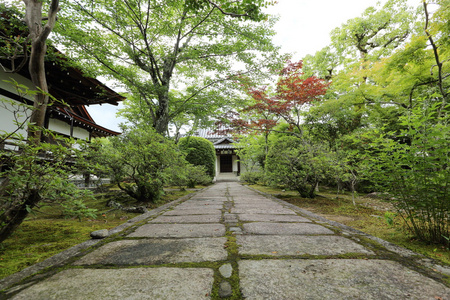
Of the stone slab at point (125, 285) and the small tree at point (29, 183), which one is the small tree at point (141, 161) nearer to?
the small tree at point (29, 183)

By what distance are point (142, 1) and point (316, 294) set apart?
603 cm

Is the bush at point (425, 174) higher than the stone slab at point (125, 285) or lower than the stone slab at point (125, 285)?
higher

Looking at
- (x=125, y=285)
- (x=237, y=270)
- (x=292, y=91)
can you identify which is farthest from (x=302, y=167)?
(x=125, y=285)

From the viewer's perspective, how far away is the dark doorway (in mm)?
20395

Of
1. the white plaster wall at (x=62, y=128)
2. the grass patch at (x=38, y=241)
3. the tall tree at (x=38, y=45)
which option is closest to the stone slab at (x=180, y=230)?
the grass patch at (x=38, y=241)

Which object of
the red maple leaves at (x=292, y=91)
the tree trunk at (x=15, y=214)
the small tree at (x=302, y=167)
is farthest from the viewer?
the red maple leaves at (x=292, y=91)

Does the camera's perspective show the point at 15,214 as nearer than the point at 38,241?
Yes

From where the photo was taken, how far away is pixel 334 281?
1.09 metres

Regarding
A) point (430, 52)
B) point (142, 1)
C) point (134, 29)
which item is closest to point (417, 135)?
point (430, 52)

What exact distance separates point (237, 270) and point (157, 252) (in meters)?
0.72

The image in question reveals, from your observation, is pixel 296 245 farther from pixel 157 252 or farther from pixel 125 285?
pixel 125 285

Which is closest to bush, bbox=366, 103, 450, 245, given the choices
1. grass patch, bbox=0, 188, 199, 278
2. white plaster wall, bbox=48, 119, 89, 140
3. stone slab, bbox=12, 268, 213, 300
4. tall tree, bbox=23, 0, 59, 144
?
stone slab, bbox=12, 268, 213, 300

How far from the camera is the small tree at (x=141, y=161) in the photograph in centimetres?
353

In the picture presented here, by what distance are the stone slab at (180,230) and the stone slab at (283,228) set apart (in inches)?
14.4
